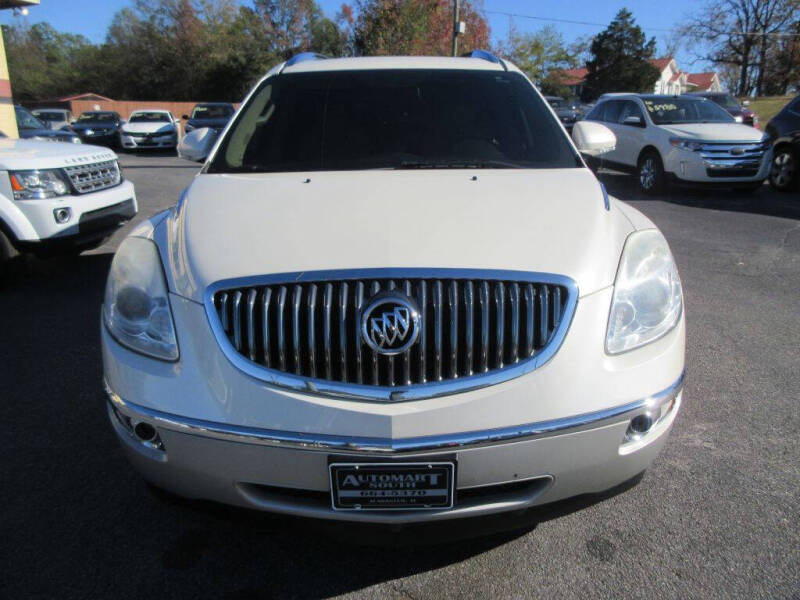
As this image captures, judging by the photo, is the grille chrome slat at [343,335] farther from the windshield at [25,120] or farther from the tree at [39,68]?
the tree at [39,68]

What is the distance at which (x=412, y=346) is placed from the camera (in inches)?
72.3

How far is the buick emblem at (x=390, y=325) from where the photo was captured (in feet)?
5.95

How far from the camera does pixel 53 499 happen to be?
254 cm

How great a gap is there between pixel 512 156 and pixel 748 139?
8857 mm

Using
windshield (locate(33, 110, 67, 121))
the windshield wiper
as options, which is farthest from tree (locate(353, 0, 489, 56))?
the windshield wiper

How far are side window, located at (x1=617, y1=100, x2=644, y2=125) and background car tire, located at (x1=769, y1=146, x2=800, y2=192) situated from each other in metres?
2.47

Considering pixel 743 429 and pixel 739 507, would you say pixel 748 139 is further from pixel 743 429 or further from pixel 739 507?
pixel 739 507

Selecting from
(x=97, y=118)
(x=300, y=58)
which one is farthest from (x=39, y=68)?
(x=300, y=58)

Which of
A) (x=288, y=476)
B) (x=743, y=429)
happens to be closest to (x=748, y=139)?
(x=743, y=429)

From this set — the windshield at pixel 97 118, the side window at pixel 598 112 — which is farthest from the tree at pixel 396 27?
the side window at pixel 598 112

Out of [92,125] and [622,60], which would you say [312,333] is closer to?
[92,125]

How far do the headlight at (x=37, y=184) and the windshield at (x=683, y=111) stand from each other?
9.64 m

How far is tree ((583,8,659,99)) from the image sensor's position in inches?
2331

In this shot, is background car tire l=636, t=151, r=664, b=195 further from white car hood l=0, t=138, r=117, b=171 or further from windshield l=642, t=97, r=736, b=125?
white car hood l=0, t=138, r=117, b=171
